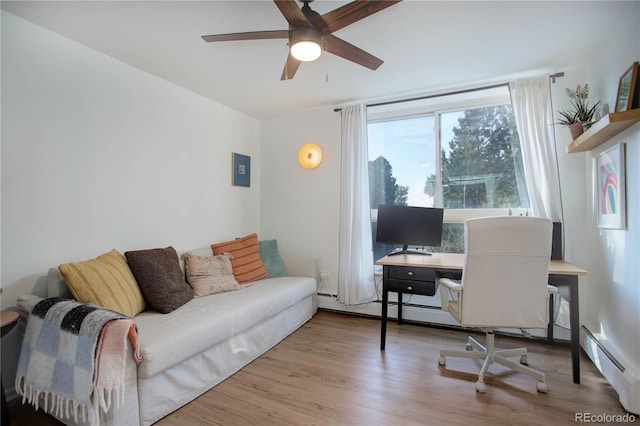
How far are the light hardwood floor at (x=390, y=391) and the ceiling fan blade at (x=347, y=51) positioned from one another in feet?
7.06

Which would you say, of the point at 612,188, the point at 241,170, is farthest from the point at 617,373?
the point at 241,170

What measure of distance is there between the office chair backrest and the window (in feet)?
3.49

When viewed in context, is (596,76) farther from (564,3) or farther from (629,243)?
(629,243)

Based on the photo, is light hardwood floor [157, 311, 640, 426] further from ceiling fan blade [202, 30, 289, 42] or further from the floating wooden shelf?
ceiling fan blade [202, 30, 289, 42]

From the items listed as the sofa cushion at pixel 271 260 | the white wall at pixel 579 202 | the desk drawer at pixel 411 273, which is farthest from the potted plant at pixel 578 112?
the sofa cushion at pixel 271 260

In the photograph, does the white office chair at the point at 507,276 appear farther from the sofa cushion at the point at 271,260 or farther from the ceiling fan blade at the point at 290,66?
the sofa cushion at the point at 271,260

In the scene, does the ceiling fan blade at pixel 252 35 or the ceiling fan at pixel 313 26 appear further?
the ceiling fan blade at pixel 252 35

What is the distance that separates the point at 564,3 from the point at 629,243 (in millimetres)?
1489

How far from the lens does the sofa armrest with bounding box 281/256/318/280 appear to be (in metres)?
3.52

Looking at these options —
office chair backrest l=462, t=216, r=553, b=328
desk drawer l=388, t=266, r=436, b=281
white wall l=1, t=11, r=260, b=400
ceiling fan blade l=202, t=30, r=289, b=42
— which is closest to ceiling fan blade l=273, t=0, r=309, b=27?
ceiling fan blade l=202, t=30, r=289, b=42

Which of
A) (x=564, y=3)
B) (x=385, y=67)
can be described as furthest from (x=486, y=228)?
(x=385, y=67)

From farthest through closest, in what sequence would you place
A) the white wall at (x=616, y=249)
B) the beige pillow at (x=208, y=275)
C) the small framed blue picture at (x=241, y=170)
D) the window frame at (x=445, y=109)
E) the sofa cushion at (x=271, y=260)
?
1. the small framed blue picture at (x=241, y=170)
2. the sofa cushion at (x=271, y=260)
3. the window frame at (x=445, y=109)
4. the beige pillow at (x=208, y=275)
5. the white wall at (x=616, y=249)

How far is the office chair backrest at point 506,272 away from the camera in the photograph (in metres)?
1.99

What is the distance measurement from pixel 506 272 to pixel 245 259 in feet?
7.51
